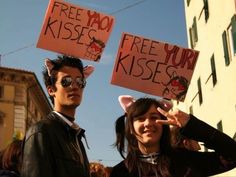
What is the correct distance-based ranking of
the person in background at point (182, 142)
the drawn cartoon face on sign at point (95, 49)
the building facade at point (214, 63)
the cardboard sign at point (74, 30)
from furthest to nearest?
the building facade at point (214, 63), the drawn cartoon face on sign at point (95, 49), the cardboard sign at point (74, 30), the person in background at point (182, 142)

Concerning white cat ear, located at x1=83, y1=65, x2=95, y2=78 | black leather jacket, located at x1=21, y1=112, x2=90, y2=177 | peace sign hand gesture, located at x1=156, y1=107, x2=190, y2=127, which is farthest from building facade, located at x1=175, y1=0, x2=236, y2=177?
black leather jacket, located at x1=21, y1=112, x2=90, y2=177

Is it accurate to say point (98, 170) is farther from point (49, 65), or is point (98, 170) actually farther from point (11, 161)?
point (49, 65)

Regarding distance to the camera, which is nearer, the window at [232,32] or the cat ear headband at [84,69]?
the cat ear headband at [84,69]

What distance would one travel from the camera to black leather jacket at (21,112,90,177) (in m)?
3.40

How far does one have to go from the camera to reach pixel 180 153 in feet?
14.0

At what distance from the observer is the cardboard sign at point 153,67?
5781 millimetres

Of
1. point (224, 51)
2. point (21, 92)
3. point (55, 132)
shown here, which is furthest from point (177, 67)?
point (21, 92)

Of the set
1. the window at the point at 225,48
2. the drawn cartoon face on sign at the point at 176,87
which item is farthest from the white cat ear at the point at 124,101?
the window at the point at 225,48

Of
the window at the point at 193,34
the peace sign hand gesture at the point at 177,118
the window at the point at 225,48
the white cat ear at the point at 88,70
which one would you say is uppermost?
the window at the point at 193,34

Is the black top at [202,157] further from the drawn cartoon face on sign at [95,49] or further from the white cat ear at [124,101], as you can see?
the drawn cartoon face on sign at [95,49]

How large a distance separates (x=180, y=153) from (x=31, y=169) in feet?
4.35

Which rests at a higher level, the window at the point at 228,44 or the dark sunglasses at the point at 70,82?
the window at the point at 228,44

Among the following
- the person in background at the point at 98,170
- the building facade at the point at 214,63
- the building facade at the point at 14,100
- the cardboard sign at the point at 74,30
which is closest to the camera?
the cardboard sign at the point at 74,30

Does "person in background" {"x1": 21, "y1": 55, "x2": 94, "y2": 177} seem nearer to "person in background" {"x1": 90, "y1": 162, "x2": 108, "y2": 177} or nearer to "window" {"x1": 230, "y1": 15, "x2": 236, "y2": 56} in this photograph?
"person in background" {"x1": 90, "y1": 162, "x2": 108, "y2": 177}
